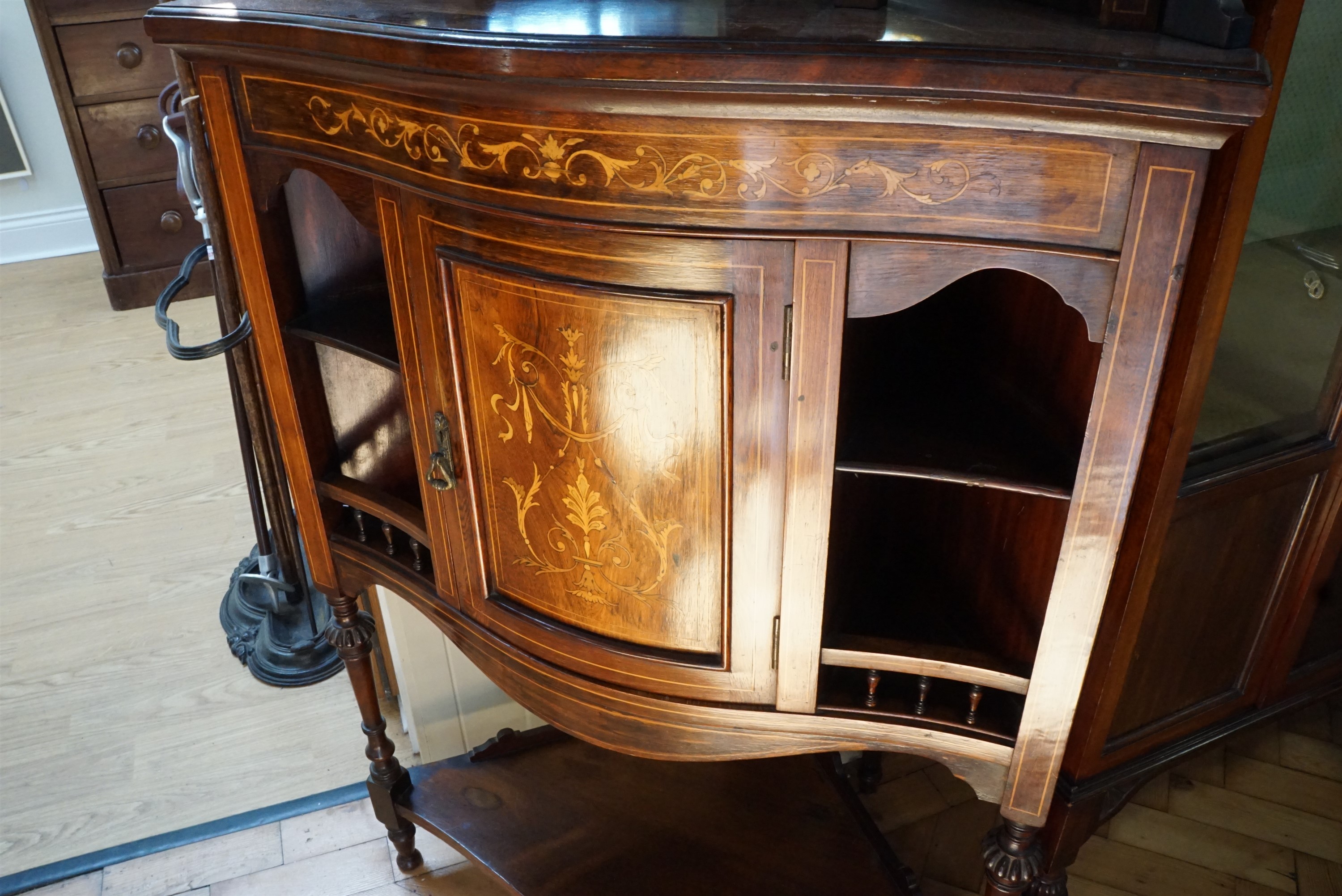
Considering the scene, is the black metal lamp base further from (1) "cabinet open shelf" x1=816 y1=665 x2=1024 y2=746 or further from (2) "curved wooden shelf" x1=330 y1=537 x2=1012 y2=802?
(1) "cabinet open shelf" x1=816 y1=665 x2=1024 y2=746

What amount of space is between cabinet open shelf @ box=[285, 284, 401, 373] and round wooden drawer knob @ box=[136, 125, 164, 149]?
2.00m

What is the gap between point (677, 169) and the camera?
605mm

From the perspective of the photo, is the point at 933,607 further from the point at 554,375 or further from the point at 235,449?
the point at 235,449

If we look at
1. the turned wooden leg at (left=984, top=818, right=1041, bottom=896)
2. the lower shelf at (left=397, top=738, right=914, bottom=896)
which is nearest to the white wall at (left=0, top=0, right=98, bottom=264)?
the lower shelf at (left=397, top=738, right=914, bottom=896)

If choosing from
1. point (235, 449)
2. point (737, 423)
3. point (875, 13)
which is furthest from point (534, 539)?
point (235, 449)

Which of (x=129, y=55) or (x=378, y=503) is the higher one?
(x=129, y=55)

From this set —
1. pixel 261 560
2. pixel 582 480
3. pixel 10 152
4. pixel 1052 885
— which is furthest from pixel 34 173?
pixel 1052 885

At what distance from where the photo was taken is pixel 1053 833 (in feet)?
3.72

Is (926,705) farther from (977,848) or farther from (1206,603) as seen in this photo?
(977,848)

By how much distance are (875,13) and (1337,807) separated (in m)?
1.21

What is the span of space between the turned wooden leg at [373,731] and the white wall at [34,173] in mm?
2459

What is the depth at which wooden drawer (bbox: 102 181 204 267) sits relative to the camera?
2691 mm

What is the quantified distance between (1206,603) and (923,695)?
481mm

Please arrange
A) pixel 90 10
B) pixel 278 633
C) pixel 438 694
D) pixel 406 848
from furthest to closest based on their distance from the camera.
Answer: pixel 90 10 < pixel 278 633 < pixel 438 694 < pixel 406 848
